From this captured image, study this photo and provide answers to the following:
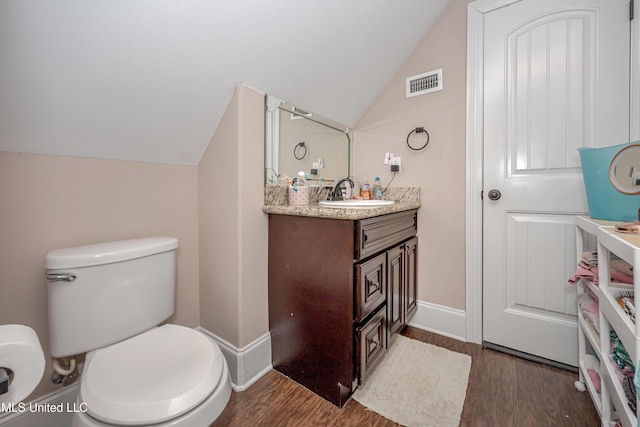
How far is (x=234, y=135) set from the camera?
134 centimetres

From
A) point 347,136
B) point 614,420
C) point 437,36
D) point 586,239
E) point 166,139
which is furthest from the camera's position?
point 347,136

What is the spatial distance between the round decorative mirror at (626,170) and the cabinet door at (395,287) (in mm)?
937

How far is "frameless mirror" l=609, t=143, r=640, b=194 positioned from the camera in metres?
1.01

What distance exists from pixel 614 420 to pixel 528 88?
5.07ft

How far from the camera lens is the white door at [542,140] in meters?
1.38

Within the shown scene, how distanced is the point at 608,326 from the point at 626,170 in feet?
1.90

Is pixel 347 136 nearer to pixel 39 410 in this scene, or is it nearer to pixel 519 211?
pixel 519 211

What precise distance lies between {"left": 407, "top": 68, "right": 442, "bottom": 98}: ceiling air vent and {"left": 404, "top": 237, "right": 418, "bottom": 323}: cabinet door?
1001 mm

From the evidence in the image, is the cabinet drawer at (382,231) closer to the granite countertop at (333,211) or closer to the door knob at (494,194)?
the granite countertop at (333,211)


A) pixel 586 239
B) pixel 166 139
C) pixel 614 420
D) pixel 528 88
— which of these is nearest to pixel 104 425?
A: pixel 166 139

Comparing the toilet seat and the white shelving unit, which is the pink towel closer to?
the white shelving unit

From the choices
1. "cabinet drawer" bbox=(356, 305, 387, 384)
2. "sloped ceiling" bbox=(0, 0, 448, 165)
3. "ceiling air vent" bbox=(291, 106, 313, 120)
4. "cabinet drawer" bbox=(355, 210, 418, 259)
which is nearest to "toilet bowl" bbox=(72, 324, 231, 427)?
"cabinet drawer" bbox=(356, 305, 387, 384)

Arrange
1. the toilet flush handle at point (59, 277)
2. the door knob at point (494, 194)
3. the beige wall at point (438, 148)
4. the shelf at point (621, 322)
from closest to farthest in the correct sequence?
the shelf at point (621, 322), the toilet flush handle at point (59, 277), the door knob at point (494, 194), the beige wall at point (438, 148)

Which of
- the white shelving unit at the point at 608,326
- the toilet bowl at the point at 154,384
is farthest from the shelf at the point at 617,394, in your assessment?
the toilet bowl at the point at 154,384
